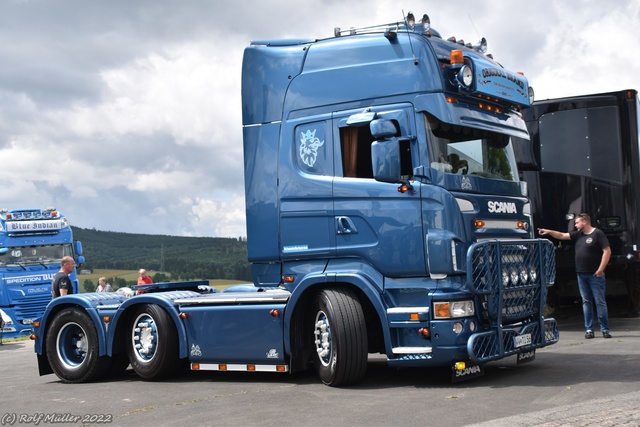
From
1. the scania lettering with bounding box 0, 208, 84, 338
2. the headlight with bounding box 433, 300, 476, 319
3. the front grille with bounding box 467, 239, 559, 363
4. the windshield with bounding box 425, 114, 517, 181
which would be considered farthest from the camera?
the scania lettering with bounding box 0, 208, 84, 338

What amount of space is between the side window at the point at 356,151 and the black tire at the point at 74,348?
13.9 feet

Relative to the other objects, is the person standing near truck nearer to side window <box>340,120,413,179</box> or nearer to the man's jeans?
the man's jeans

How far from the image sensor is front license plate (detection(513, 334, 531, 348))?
930 cm

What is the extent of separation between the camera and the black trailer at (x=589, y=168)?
14578mm

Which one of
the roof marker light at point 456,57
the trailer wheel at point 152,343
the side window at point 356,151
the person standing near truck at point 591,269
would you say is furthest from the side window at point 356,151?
the person standing near truck at point 591,269

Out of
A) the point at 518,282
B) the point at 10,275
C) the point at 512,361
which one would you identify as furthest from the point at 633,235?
the point at 10,275

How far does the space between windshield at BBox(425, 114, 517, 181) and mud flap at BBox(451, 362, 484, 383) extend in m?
2.10

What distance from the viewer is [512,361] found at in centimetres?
1098

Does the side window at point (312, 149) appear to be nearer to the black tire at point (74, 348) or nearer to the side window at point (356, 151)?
the side window at point (356, 151)

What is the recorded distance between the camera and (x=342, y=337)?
29.7ft

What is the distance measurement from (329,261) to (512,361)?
3087 mm

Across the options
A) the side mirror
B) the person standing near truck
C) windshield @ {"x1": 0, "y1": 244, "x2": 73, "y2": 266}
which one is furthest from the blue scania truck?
windshield @ {"x1": 0, "y1": 244, "x2": 73, "y2": 266}

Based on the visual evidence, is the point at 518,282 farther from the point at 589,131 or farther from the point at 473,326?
the point at 589,131

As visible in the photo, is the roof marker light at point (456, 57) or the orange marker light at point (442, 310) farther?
the roof marker light at point (456, 57)
